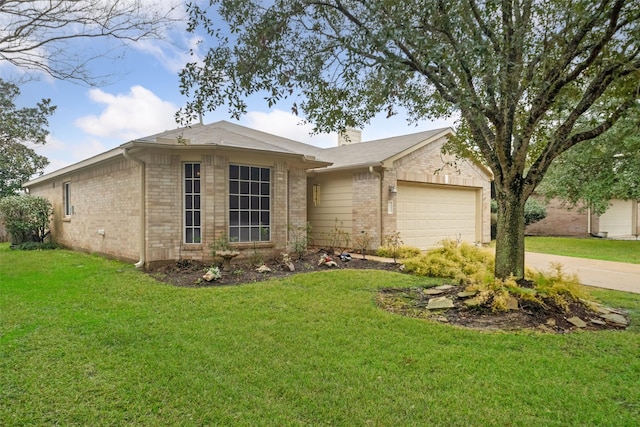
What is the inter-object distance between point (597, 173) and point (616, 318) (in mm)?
7461

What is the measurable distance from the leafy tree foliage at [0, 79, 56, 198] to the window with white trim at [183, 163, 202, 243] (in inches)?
771

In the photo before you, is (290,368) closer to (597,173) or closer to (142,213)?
(142,213)

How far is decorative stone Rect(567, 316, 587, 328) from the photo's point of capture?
494 centimetres

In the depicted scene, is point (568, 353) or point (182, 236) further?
point (182, 236)

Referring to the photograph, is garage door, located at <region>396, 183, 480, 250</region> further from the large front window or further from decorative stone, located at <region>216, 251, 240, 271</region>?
decorative stone, located at <region>216, 251, 240, 271</region>

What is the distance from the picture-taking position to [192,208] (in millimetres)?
9000

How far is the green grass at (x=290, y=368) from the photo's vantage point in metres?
2.81

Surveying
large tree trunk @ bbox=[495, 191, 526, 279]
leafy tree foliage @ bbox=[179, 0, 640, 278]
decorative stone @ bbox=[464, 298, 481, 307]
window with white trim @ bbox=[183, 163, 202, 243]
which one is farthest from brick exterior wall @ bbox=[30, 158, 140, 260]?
large tree trunk @ bbox=[495, 191, 526, 279]

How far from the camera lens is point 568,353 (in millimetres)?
4004

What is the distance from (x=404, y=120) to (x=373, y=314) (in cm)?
414

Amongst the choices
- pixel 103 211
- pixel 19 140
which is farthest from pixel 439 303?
pixel 19 140

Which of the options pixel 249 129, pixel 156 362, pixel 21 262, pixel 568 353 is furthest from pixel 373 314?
pixel 249 129

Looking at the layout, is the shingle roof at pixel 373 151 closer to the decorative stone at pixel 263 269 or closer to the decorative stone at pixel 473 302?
the decorative stone at pixel 263 269

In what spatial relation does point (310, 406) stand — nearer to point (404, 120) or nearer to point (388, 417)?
point (388, 417)
